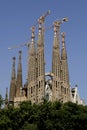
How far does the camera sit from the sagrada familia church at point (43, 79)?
72.3 m

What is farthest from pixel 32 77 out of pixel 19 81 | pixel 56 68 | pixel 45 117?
pixel 45 117

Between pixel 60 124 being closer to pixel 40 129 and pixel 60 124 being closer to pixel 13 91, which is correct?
pixel 40 129

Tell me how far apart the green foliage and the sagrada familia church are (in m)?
33.3

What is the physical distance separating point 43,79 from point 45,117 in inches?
1421

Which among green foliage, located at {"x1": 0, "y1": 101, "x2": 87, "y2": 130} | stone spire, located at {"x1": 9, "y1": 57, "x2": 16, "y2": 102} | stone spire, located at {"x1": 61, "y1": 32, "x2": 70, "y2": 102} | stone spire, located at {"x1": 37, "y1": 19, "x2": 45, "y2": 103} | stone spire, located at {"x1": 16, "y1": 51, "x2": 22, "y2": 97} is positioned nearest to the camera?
green foliage, located at {"x1": 0, "y1": 101, "x2": 87, "y2": 130}

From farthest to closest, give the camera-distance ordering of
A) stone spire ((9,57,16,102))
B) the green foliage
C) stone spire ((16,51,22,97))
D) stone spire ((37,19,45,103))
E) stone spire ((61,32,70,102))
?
stone spire ((9,57,16,102)), stone spire ((16,51,22,97)), stone spire ((61,32,70,102)), stone spire ((37,19,45,103)), the green foliage

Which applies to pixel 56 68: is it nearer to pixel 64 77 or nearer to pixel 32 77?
pixel 64 77

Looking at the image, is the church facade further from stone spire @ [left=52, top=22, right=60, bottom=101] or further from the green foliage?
the green foliage

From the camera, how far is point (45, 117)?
3603 centimetres

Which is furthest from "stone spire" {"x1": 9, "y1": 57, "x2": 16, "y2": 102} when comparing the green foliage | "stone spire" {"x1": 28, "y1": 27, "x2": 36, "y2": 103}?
the green foliage

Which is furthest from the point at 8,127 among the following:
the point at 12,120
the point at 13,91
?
the point at 13,91

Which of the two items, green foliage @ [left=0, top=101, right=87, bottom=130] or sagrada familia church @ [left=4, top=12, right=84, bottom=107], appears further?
sagrada familia church @ [left=4, top=12, right=84, bottom=107]

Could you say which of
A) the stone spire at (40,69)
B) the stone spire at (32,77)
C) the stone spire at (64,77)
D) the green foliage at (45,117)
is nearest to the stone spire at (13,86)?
the stone spire at (32,77)

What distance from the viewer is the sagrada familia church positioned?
72.3 m
